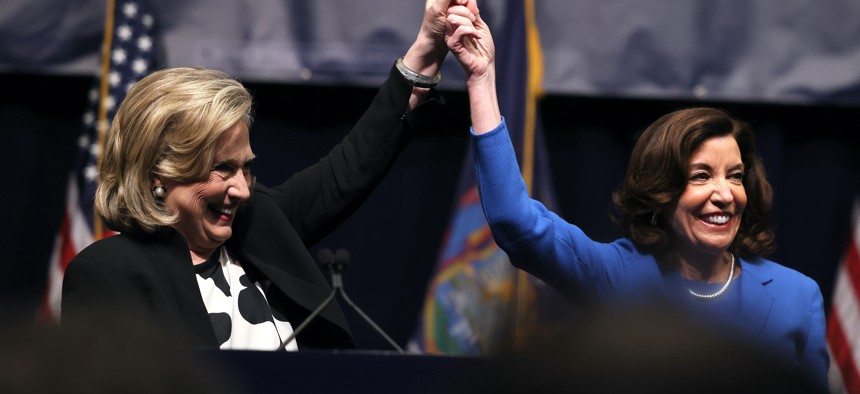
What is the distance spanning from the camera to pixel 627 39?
144 inches

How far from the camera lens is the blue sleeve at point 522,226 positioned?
6.52 ft

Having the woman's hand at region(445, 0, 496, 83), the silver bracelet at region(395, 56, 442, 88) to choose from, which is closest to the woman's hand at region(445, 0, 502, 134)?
the woman's hand at region(445, 0, 496, 83)

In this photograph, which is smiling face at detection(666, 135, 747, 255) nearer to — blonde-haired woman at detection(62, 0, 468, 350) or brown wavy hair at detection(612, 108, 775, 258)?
brown wavy hair at detection(612, 108, 775, 258)

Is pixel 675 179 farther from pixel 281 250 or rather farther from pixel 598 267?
pixel 281 250

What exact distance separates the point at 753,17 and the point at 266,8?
156 centimetres

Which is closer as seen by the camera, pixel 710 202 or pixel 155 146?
pixel 155 146

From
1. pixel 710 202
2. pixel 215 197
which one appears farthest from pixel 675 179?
pixel 215 197

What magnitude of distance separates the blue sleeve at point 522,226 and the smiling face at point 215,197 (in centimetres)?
43

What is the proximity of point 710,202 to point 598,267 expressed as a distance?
9.9 inches

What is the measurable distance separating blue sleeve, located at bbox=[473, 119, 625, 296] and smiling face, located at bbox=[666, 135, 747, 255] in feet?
0.73

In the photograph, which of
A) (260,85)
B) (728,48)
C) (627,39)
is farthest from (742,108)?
(260,85)

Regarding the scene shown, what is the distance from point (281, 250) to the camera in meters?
2.12

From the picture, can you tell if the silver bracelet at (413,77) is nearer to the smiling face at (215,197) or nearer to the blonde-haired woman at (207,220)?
the blonde-haired woman at (207,220)

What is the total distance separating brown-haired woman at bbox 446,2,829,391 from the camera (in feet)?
6.65
